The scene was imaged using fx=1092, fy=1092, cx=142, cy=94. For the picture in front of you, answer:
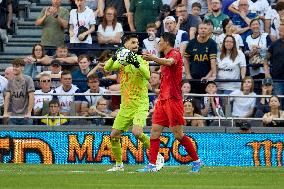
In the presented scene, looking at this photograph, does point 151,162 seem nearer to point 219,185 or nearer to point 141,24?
point 219,185

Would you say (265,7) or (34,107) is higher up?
(265,7)

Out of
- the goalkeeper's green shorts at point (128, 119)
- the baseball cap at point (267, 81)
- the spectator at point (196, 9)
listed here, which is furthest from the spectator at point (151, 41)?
the goalkeeper's green shorts at point (128, 119)

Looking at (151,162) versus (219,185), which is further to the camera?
(151,162)

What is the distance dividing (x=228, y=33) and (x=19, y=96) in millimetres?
4910

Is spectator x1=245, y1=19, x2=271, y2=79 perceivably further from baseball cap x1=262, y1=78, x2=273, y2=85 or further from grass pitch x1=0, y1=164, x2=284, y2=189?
grass pitch x1=0, y1=164, x2=284, y2=189

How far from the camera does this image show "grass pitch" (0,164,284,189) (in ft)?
48.8

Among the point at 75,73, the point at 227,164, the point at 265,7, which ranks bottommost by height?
the point at 227,164

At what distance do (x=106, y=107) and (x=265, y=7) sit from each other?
482 cm

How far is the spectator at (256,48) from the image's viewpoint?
24.7m

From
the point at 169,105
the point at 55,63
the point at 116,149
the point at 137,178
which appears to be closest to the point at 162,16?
the point at 55,63

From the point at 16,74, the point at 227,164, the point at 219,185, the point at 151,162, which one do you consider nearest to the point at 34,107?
the point at 16,74

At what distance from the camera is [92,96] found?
78.1 feet

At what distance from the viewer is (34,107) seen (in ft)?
79.4

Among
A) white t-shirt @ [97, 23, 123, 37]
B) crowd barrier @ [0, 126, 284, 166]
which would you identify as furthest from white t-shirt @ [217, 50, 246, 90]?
white t-shirt @ [97, 23, 123, 37]
